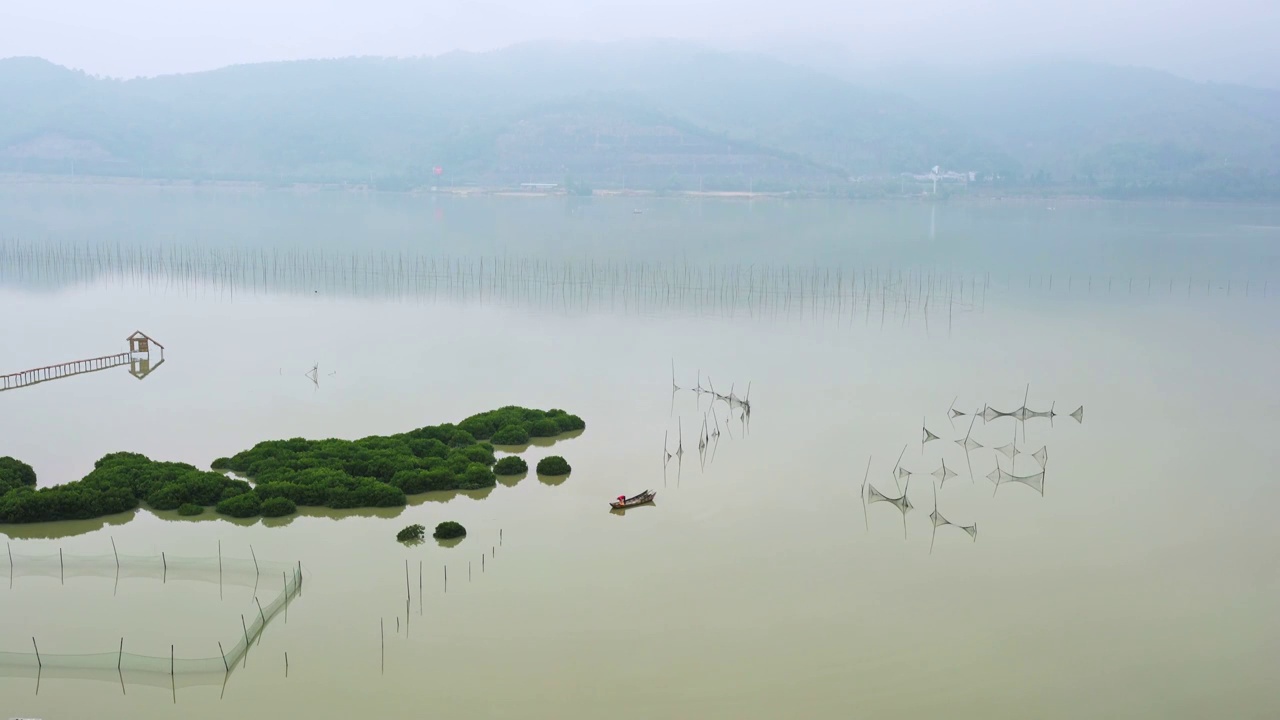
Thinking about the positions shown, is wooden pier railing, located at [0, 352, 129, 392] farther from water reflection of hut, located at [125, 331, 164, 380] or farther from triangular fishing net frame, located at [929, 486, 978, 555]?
triangular fishing net frame, located at [929, 486, 978, 555]

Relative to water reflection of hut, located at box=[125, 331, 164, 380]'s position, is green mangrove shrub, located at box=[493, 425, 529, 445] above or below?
below

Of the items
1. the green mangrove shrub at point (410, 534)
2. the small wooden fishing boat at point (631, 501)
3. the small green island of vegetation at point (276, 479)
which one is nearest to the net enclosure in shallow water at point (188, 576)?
the small green island of vegetation at point (276, 479)

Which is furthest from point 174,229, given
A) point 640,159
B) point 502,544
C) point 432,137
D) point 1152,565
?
point 432,137

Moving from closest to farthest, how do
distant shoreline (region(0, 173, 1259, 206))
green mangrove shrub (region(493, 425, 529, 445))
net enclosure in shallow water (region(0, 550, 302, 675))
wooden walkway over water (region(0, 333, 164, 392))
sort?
net enclosure in shallow water (region(0, 550, 302, 675)), green mangrove shrub (region(493, 425, 529, 445)), wooden walkway over water (region(0, 333, 164, 392)), distant shoreline (region(0, 173, 1259, 206))

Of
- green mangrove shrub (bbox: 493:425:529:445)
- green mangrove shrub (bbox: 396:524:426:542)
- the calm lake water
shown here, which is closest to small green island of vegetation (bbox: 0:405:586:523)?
the calm lake water

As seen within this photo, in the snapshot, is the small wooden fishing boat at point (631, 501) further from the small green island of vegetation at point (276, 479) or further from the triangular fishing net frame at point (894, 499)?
the triangular fishing net frame at point (894, 499)
